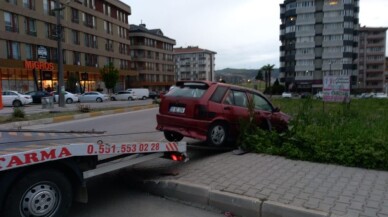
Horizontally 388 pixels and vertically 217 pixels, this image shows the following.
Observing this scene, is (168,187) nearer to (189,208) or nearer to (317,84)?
(189,208)

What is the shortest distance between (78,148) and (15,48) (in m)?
43.0

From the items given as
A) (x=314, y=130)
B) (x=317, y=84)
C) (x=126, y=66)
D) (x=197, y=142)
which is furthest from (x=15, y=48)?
(x=317, y=84)

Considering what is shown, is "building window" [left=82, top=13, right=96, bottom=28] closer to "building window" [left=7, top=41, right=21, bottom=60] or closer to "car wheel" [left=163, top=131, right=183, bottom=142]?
"building window" [left=7, top=41, right=21, bottom=60]

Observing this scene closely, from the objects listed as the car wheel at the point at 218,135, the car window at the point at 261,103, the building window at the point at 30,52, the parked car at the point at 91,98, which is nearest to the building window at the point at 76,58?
the building window at the point at 30,52

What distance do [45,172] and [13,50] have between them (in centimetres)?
4284

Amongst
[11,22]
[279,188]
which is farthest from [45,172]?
[11,22]

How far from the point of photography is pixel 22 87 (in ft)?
144

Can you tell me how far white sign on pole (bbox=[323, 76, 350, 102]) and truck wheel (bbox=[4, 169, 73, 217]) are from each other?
32.0 feet

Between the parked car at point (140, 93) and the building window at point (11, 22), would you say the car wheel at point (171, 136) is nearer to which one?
the building window at point (11, 22)

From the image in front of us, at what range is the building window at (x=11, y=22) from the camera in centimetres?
3931

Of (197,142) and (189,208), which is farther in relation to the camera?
(197,142)

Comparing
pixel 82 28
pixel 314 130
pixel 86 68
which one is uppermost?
pixel 82 28

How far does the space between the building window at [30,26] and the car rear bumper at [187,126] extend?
41.6 metres

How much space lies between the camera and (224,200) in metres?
4.35
